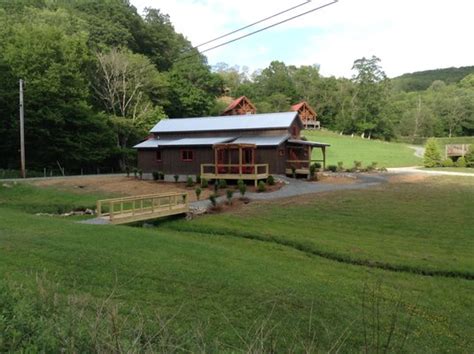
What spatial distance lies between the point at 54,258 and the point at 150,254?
2.42 m

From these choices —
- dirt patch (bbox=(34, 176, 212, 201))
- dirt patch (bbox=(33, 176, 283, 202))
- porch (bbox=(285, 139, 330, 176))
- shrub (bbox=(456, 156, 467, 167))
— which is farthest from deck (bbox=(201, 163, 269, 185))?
shrub (bbox=(456, 156, 467, 167))

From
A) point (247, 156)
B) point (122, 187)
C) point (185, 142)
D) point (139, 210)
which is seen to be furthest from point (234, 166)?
point (139, 210)

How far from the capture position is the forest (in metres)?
37.5

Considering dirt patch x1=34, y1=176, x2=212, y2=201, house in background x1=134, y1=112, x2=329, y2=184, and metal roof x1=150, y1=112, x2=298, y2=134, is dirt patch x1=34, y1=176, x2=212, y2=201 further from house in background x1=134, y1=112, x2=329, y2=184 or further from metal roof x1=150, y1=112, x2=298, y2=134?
metal roof x1=150, y1=112, x2=298, y2=134

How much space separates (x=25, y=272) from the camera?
8.10 metres

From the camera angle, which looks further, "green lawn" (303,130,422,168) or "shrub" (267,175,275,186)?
"green lawn" (303,130,422,168)

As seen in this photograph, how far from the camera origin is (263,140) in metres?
30.3

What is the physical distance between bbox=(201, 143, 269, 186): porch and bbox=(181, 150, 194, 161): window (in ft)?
6.13

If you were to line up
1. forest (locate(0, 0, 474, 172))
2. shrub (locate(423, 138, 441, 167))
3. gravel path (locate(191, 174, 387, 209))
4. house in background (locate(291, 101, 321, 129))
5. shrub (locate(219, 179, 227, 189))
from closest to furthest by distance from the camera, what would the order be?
gravel path (locate(191, 174, 387, 209))
shrub (locate(219, 179, 227, 189))
forest (locate(0, 0, 474, 172))
shrub (locate(423, 138, 441, 167))
house in background (locate(291, 101, 321, 129))

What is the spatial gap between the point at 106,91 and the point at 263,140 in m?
24.9

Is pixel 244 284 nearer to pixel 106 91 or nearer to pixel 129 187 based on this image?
pixel 129 187

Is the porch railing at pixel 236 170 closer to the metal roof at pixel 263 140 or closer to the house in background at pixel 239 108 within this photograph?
the metal roof at pixel 263 140

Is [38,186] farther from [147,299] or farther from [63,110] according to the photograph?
[147,299]

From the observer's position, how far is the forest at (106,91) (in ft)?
123
